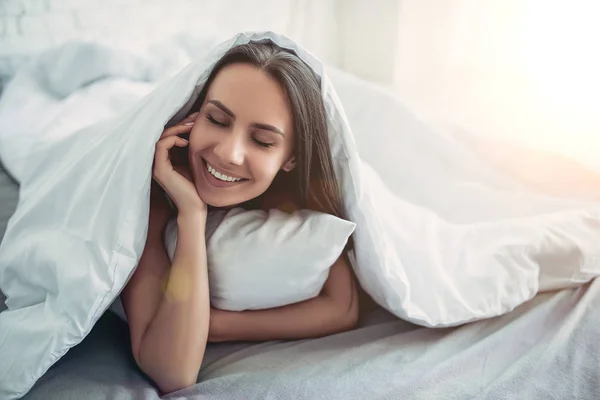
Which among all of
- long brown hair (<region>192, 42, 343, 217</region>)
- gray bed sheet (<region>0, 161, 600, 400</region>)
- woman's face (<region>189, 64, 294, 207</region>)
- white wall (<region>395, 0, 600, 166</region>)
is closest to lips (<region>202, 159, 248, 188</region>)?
woman's face (<region>189, 64, 294, 207</region>)

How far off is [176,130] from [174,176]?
62mm

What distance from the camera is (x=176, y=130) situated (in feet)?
2.51

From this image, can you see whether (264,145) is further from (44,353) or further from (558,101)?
(558,101)

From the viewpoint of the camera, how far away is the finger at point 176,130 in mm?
760

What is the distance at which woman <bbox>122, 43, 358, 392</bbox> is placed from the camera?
0.73 metres

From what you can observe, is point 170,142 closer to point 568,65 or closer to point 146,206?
point 146,206

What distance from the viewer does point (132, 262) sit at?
73 cm

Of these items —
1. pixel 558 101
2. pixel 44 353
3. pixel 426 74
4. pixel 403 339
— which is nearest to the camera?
pixel 44 353

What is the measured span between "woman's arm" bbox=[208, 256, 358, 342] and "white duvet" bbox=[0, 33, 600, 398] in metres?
0.04

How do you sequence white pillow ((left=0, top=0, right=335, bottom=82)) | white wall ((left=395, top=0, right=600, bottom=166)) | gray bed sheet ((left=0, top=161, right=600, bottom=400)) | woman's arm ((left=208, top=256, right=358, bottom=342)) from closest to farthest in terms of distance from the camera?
gray bed sheet ((left=0, top=161, right=600, bottom=400)) → woman's arm ((left=208, top=256, right=358, bottom=342)) → white pillow ((left=0, top=0, right=335, bottom=82)) → white wall ((left=395, top=0, right=600, bottom=166))

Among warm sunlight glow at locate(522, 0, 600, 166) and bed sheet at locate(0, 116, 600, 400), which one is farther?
warm sunlight glow at locate(522, 0, 600, 166)

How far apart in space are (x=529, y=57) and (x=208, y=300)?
1.20 m

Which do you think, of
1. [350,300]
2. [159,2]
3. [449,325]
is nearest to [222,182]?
[350,300]

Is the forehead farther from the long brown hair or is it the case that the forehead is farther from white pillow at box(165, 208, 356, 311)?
white pillow at box(165, 208, 356, 311)
